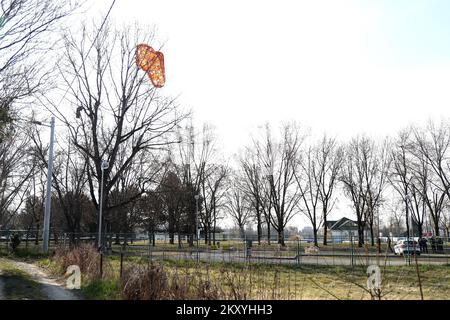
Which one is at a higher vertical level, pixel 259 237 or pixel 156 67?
pixel 156 67

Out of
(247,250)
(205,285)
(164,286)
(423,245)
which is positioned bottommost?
(423,245)

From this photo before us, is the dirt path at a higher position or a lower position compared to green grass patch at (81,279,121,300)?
lower

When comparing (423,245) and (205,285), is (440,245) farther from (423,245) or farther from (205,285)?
(205,285)

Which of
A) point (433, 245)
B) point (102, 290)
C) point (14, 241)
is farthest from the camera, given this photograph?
point (433, 245)

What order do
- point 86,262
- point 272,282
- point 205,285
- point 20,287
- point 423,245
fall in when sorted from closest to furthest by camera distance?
point 205,285 < point 272,282 < point 20,287 < point 86,262 < point 423,245

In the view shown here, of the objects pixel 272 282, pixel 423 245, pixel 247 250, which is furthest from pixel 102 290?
pixel 423 245

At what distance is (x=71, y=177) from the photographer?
150ft

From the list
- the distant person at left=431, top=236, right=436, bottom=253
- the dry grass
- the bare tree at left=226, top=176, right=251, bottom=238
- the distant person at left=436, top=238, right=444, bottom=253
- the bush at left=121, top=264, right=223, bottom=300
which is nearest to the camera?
the dry grass

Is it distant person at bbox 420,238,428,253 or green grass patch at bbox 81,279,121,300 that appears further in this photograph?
distant person at bbox 420,238,428,253

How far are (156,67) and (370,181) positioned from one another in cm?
4157

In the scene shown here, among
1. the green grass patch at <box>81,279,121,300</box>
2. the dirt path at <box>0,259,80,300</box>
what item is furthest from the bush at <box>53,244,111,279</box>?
the green grass patch at <box>81,279,121,300</box>

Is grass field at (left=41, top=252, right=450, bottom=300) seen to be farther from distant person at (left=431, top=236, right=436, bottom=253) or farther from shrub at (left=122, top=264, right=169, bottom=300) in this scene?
distant person at (left=431, top=236, right=436, bottom=253)
